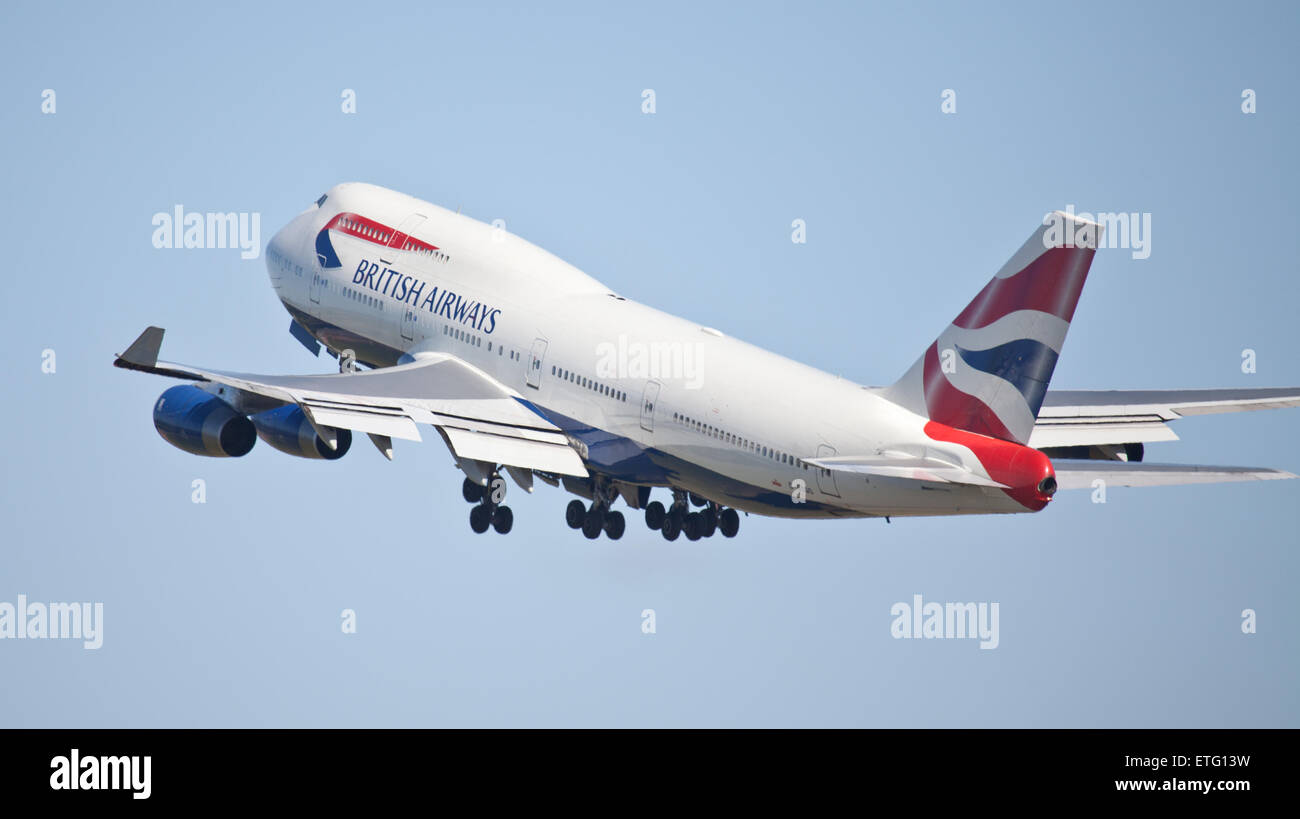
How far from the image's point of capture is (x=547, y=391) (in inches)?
2009

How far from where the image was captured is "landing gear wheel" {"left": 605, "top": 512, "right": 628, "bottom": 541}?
170 ft

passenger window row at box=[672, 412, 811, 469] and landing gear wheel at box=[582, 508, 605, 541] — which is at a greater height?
passenger window row at box=[672, 412, 811, 469]

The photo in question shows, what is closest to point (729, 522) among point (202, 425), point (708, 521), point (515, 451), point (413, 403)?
point (708, 521)

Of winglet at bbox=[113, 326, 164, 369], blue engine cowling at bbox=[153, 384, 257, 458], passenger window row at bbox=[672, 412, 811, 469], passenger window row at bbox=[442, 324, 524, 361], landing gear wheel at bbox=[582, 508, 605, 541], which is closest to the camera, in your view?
winglet at bbox=[113, 326, 164, 369]

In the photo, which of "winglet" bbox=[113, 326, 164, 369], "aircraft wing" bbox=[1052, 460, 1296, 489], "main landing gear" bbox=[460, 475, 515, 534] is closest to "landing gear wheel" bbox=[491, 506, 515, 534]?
"main landing gear" bbox=[460, 475, 515, 534]

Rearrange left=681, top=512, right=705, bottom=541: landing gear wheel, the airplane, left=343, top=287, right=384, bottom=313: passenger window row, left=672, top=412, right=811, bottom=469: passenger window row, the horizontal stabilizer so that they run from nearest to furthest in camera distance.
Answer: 1. the horizontal stabilizer
2. the airplane
3. left=672, top=412, right=811, bottom=469: passenger window row
4. left=681, top=512, right=705, bottom=541: landing gear wheel
5. left=343, top=287, right=384, bottom=313: passenger window row

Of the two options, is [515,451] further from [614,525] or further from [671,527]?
[671,527]

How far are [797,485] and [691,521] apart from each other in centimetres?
778

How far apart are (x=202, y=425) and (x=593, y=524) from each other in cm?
903

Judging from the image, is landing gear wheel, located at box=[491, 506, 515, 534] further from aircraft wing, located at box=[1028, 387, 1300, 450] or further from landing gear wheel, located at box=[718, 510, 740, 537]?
aircraft wing, located at box=[1028, 387, 1300, 450]

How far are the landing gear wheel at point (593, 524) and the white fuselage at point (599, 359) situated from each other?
1.49 m

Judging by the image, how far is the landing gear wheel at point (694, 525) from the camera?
53.1 m

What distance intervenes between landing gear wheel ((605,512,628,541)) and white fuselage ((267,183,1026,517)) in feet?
4.67

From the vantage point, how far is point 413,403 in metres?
49.3
